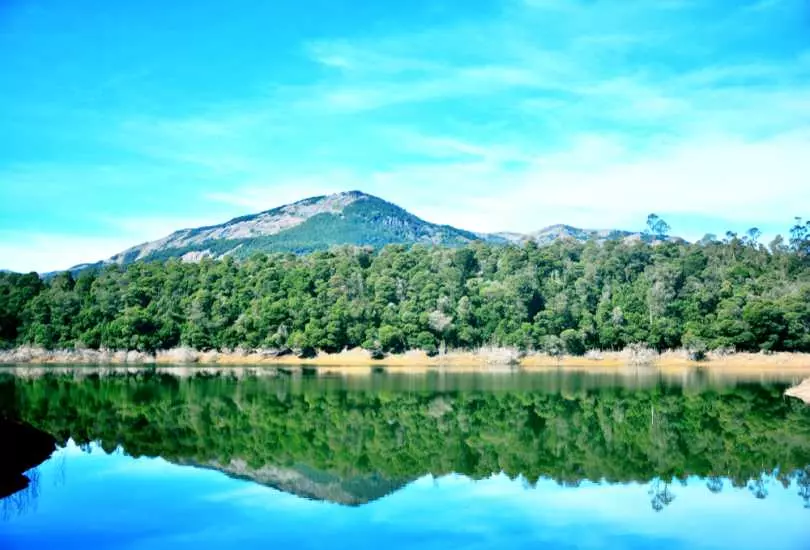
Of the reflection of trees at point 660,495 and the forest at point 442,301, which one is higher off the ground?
the forest at point 442,301

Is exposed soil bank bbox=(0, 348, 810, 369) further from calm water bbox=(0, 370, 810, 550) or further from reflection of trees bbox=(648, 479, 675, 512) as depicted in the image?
reflection of trees bbox=(648, 479, 675, 512)

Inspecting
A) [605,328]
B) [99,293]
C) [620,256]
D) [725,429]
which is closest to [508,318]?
[605,328]

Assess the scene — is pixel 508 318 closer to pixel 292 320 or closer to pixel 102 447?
pixel 292 320

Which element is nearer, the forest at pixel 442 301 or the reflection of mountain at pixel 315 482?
the reflection of mountain at pixel 315 482

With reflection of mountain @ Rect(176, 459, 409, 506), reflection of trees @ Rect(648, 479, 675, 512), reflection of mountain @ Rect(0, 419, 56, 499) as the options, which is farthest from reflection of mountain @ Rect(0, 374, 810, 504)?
reflection of mountain @ Rect(0, 419, 56, 499)

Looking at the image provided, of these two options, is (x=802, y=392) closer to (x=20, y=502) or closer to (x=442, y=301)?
(x=20, y=502)

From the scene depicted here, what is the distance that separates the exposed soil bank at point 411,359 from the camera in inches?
2852

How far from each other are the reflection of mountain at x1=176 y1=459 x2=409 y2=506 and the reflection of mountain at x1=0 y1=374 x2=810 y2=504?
57 mm

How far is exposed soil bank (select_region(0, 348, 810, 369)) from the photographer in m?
72.4

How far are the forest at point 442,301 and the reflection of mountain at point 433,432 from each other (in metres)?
34.7

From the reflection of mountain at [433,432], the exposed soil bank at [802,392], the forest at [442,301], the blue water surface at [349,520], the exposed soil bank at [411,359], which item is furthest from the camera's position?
the forest at [442,301]

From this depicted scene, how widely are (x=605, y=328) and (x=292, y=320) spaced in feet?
113

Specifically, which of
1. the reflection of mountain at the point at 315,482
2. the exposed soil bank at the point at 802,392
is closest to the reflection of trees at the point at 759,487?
the reflection of mountain at the point at 315,482

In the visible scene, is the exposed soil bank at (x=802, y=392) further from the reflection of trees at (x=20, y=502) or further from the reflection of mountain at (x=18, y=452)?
the reflection of trees at (x=20, y=502)
